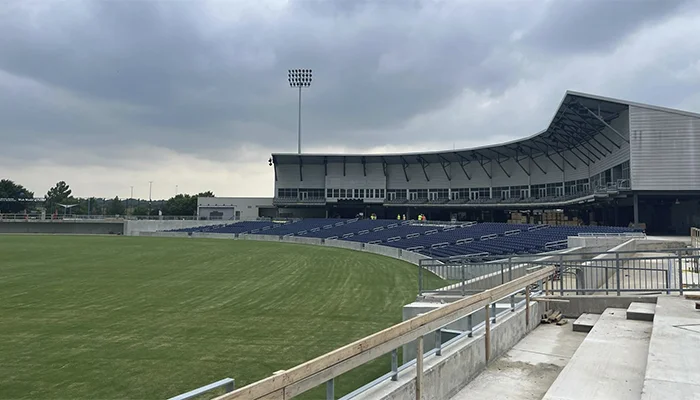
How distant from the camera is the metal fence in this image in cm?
848

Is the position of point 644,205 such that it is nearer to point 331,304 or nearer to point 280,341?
point 331,304

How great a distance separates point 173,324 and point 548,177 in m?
57.2

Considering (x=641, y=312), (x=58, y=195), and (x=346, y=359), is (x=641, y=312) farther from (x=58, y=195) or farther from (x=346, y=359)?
(x=58, y=195)

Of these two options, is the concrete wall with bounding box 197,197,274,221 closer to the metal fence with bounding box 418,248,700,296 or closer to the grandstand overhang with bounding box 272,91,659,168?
the grandstand overhang with bounding box 272,91,659,168

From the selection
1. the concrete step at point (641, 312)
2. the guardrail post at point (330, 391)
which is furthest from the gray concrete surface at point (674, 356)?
the guardrail post at point (330, 391)

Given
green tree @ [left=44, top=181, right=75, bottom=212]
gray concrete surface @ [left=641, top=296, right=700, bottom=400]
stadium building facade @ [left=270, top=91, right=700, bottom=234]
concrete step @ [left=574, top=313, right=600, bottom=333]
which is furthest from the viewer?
green tree @ [left=44, top=181, right=75, bottom=212]

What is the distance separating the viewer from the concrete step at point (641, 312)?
22.3ft

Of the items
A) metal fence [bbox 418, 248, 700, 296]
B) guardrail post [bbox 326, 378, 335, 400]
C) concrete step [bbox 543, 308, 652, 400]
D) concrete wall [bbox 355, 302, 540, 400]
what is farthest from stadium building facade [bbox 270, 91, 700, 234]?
guardrail post [bbox 326, 378, 335, 400]

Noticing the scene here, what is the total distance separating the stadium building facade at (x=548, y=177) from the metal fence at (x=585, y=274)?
26117 mm

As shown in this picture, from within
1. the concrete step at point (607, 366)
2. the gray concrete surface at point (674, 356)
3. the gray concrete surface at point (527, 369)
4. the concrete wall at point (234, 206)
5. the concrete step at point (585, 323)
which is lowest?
the gray concrete surface at point (527, 369)

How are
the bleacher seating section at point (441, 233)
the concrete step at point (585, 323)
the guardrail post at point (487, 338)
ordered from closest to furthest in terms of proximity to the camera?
the guardrail post at point (487, 338) < the concrete step at point (585, 323) < the bleacher seating section at point (441, 233)

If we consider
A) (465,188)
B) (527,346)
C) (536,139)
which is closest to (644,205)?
(536,139)

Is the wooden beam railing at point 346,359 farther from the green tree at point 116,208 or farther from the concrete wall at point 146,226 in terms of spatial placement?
the green tree at point 116,208

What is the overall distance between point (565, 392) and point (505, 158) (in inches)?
2527
